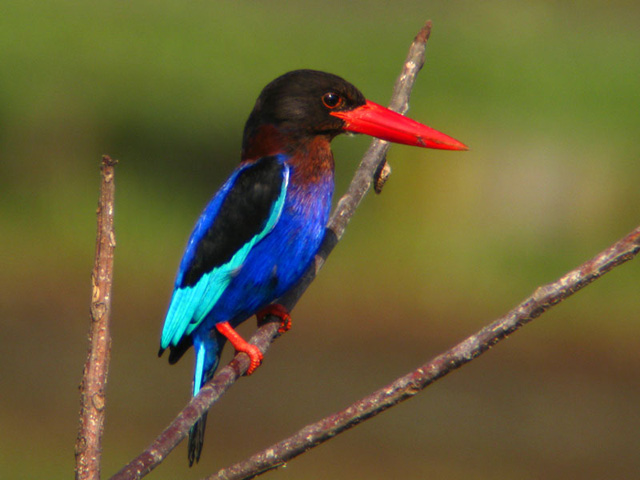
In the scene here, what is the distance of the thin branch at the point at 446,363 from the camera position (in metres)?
1.96

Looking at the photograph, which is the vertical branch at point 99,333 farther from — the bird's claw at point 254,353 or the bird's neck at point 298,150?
the bird's neck at point 298,150

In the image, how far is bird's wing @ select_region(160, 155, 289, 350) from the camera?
3.30m

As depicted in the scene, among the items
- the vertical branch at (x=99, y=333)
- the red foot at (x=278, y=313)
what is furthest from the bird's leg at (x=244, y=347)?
the vertical branch at (x=99, y=333)

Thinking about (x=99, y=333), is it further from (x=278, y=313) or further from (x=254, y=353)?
(x=278, y=313)

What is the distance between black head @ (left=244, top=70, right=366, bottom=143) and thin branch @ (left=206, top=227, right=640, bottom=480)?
1.50m

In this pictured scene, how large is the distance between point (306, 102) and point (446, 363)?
5.03 ft

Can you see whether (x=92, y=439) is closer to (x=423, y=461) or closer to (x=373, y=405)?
(x=373, y=405)

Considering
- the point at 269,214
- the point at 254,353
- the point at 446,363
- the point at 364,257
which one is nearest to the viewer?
the point at 446,363

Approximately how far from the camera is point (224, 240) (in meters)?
3.33

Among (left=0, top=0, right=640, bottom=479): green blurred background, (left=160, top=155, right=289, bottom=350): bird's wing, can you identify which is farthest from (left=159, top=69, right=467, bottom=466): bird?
(left=0, top=0, right=640, bottom=479): green blurred background

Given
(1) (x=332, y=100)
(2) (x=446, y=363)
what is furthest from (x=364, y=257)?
(2) (x=446, y=363)

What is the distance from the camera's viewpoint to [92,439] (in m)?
2.01

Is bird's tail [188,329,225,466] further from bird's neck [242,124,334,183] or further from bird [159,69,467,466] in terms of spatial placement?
bird's neck [242,124,334,183]

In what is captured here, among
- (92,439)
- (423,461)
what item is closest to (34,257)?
(423,461)
